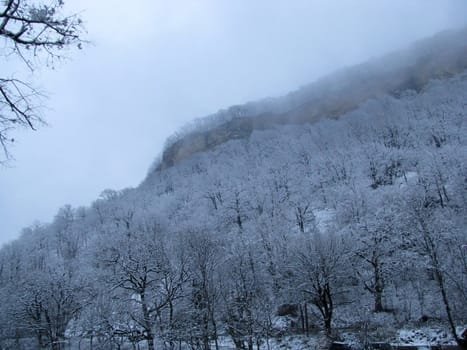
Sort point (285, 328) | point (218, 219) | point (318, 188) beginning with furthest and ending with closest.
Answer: point (318, 188)
point (218, 219)
point (285, 328)

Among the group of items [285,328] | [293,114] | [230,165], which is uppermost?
[293,114]

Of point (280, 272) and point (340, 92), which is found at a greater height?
point (340, 92)

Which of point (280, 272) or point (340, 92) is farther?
point (340, 92)

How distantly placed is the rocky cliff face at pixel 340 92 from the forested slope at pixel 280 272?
56085mm

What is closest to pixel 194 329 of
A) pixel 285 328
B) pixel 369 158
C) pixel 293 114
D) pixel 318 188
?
pixel 285 328

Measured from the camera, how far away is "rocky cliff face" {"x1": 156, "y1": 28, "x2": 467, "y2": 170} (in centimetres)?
10975

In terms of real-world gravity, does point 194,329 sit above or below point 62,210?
below

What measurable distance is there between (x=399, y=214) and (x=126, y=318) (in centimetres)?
2234

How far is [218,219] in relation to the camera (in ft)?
161

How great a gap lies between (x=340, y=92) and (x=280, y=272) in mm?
107623

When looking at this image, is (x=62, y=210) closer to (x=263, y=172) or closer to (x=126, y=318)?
(x=263, y=172)

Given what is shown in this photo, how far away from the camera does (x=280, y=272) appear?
2762cm

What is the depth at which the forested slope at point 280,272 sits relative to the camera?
1877 cm

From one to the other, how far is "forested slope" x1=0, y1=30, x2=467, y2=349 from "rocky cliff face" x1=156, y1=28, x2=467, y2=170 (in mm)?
56085
